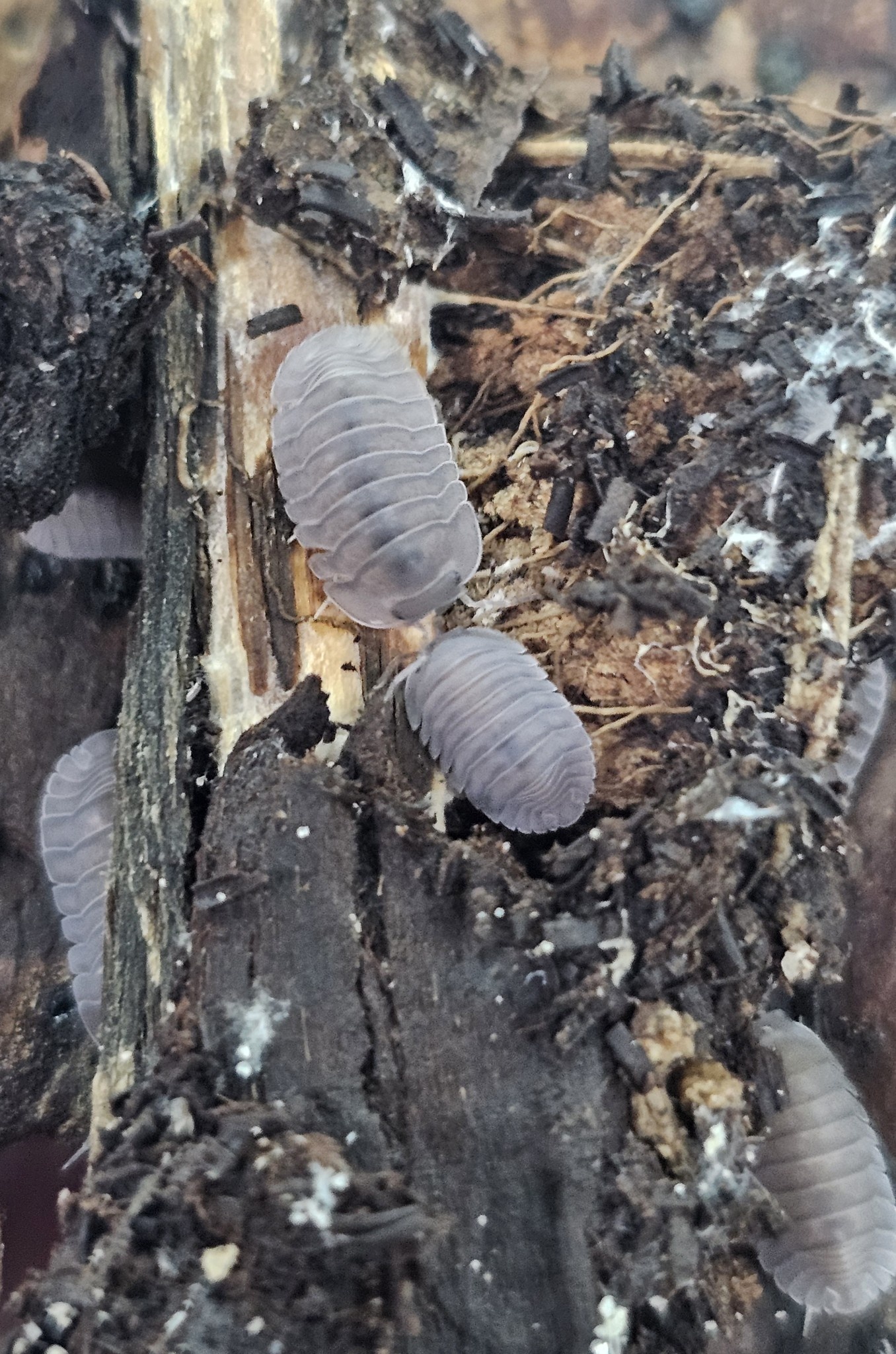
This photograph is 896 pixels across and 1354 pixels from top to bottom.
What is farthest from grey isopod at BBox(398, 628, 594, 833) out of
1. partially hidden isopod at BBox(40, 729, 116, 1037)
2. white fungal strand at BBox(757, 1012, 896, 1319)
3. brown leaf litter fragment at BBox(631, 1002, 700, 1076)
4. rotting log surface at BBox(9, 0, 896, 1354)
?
partially hidden isopod at BBox(40, 729, 116, 1037)

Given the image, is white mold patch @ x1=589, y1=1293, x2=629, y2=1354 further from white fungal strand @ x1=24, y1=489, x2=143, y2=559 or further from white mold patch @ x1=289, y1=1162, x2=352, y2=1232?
white fungal strand @ x1=24, y1=489, x2=143, y2=559

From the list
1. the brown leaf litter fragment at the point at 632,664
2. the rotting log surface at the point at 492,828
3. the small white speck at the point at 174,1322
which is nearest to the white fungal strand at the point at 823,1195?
the rotting log surface at the point at 492,828

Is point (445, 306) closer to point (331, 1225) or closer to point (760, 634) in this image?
point (760, 634)

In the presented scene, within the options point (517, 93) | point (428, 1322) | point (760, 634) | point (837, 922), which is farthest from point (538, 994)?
point (517, 93)

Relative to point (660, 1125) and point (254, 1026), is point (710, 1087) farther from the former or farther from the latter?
point (254, 1026)

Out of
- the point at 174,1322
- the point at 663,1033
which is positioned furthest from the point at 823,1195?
the point at 174,1322

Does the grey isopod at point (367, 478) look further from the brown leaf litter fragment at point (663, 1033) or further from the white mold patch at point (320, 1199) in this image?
the white mold patch at point (320, 1199)

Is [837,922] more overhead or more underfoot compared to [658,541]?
more underfoot
